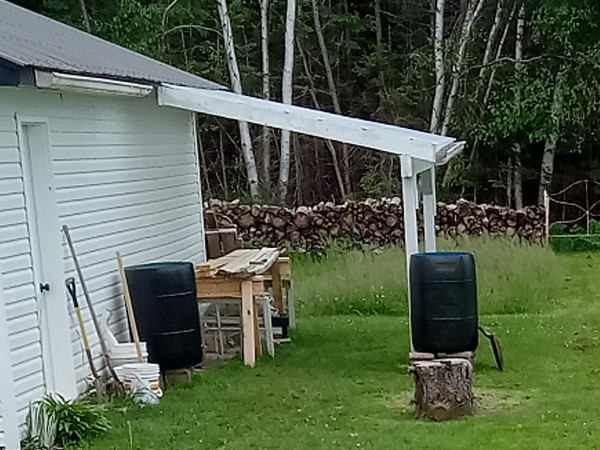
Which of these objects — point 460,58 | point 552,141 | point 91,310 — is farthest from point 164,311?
point 460,58

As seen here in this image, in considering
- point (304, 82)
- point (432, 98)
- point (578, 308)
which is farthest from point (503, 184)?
point (578, 308)

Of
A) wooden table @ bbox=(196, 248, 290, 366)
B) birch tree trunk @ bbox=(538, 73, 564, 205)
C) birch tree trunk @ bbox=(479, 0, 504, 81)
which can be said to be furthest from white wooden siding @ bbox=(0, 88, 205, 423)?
birch tree trunk @ bbox=(479, 0, 504, 81)

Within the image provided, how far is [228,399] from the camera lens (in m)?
7.78

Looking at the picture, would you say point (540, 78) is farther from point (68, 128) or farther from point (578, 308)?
point (68, 128)

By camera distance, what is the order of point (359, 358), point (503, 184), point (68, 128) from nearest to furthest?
1. point (68, 128)
2. point (359, 358)
3. point (503, 184)

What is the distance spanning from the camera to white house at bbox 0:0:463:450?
656cm

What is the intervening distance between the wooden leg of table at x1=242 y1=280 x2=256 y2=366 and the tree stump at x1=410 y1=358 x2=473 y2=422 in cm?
236

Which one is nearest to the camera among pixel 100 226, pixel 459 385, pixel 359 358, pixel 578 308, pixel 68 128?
pixel 459 385

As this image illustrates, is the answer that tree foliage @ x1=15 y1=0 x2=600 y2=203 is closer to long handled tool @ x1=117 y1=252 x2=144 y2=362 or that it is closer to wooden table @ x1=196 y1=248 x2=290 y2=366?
wooden table @ x1=196 y1=248 x2=290 y2=366

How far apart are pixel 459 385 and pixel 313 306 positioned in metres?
5.68

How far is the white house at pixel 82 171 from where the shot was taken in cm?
656

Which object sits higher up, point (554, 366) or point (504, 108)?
point (504, 108)

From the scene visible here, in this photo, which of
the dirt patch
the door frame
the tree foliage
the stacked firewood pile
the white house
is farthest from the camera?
the tree foliage

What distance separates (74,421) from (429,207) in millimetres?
4507
